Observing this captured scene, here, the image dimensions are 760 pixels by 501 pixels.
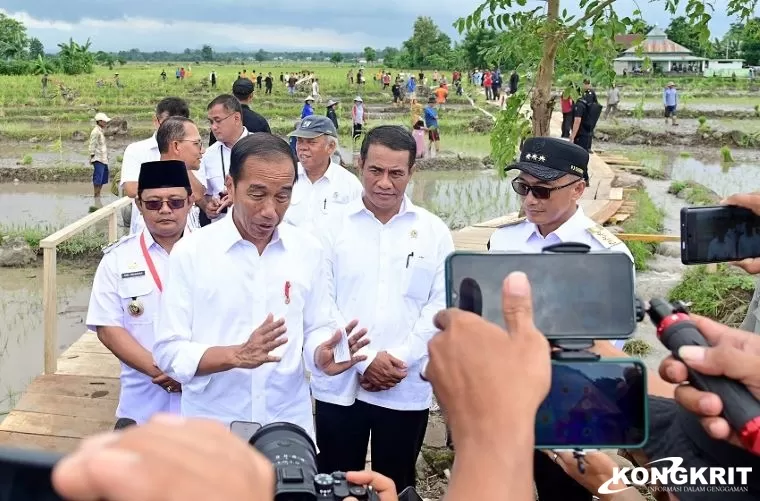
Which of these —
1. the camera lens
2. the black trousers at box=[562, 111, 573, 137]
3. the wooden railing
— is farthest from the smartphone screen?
the black trousers at box=[562, 111, 573, 137]

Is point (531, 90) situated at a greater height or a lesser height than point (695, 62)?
lesser

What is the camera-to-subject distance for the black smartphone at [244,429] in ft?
4.84

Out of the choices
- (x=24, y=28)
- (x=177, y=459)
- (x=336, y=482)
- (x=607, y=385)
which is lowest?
(x=336, y=482)

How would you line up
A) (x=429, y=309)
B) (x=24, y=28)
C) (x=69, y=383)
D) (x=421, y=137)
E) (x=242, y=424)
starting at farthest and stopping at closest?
(x=24, y=28), (x=421, y=137), (x=69, y=383), (x=429, y=309), (x=242, y=424)

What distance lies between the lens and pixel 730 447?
1.29 meters

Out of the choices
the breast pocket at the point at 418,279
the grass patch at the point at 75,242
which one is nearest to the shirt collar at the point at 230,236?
the breast pocket at the point at 418,279

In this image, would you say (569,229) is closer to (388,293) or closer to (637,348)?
(388,293)

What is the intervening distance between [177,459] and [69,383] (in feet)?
12.5

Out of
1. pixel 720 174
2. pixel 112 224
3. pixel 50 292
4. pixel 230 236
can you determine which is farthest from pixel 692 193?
pixel 230 236

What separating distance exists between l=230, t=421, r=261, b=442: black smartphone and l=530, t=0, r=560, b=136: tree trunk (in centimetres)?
362

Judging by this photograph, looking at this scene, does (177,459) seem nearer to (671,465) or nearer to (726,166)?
(671,465)

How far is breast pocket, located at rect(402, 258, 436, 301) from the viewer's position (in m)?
2.88

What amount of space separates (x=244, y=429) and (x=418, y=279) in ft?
4.82

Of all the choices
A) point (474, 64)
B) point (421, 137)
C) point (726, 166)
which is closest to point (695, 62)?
point (474, 64)
